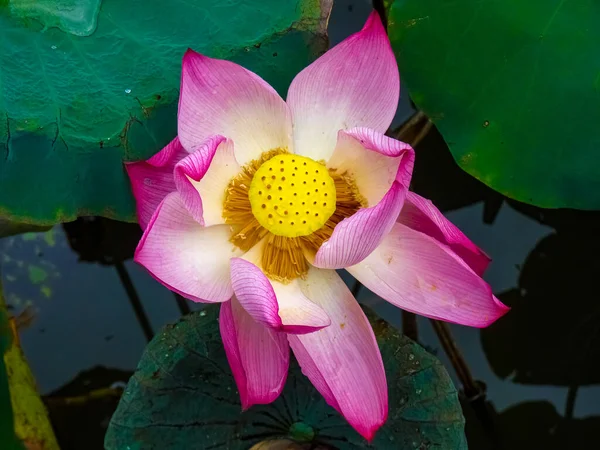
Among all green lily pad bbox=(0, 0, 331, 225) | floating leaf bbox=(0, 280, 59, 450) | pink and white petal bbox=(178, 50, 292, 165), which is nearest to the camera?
pink and white petal bbox=(178, 50, 292, 165)

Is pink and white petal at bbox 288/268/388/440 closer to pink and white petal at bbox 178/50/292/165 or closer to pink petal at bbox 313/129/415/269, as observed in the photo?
pink petal at bbox 313/129/415/269

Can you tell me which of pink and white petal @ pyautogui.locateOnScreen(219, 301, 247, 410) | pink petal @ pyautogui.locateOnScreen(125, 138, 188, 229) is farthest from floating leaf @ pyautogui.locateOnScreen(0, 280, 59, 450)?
pink and white petal @ pyautogui.locateOnScreen(219, 301, 247, 410)

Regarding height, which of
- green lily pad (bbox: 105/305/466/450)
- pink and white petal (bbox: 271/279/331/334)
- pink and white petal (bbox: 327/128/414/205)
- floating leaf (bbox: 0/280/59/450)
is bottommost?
floating leaf (bbox: 0/280/59/450)

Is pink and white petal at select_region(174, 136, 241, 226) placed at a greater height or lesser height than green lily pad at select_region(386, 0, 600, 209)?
lesser

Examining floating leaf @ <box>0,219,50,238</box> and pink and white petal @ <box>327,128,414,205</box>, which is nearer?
pink and white petal @ <box>327,128,414,205</box>

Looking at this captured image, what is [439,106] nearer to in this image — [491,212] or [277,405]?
Result: [491,212]

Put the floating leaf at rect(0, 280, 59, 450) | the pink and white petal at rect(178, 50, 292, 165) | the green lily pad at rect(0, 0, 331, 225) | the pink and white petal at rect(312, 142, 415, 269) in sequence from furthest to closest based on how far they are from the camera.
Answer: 1. the floating leaf at rect(0, 280, 59, 450)
2. the green lily pad at rect(0, 0, 331, 225)
3. the pink and white petal at rect(178, 50, 292, 165)
4. the pink and white petal at rect(312, 142, 415, 269)
